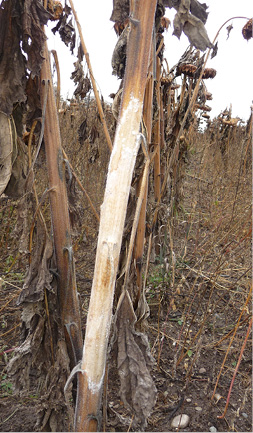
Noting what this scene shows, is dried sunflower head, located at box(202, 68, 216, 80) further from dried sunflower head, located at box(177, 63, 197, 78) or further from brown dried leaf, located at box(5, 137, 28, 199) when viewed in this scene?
brown dried leaf, located at box(5, 137, 28, 199)

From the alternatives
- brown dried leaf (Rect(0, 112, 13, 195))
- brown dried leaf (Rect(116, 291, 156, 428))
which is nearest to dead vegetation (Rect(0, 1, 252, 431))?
brown dried leaf (Rect(116, 291, 156, 428))

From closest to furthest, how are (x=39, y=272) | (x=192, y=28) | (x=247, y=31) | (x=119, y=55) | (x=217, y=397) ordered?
(x=192, y=28), (x=119, y=55), (x=39, y=272), (x=217, y=397), (x=247, y=31)

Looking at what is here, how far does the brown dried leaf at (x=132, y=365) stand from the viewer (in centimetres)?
112

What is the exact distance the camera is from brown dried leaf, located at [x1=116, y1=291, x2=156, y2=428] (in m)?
1.12

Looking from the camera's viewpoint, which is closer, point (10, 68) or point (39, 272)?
point (10, 68)

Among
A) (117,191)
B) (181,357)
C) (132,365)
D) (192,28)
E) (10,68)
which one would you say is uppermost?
(192,28)

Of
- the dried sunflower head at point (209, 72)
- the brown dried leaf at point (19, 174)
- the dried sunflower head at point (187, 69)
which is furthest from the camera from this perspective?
the dried sunflower head at point (209, 72)

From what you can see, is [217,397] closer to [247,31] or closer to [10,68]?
[10,68]

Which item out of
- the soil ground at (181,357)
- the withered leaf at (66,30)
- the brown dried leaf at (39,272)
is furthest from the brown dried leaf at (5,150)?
the soil ground at (181,357)

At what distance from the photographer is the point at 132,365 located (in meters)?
1.15

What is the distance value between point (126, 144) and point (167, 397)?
1334 millimetres

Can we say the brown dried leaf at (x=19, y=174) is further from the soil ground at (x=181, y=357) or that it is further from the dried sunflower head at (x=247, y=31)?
the dried sunflower head at (x=247, y=31)

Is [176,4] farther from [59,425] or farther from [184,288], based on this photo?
[184,288]

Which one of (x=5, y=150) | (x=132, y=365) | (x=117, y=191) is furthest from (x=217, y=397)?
(x=5, y=150)
